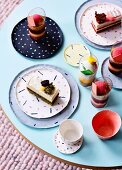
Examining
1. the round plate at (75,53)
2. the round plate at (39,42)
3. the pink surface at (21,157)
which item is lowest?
the pink surface at (21,157)

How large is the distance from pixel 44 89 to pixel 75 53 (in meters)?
0.21

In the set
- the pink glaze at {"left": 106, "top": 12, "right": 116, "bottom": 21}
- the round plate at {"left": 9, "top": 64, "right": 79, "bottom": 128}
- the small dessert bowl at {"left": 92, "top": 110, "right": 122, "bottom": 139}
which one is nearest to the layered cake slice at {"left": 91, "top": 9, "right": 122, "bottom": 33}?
the pink glaze at {"left": 106, "top": 12, "right": 116, "bottom": 21}

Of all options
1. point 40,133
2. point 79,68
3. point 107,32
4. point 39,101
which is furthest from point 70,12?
point 40,133

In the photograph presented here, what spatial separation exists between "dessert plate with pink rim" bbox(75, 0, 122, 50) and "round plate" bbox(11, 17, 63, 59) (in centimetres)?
9

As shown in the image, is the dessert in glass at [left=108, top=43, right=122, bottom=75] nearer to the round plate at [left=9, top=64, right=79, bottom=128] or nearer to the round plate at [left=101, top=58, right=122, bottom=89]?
the round plate at [left=101, top=58, right=122, bottom=89]

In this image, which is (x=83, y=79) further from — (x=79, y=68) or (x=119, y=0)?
(x=119, y=0)

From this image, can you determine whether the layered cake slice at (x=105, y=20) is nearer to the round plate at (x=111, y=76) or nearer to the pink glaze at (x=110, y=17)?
the pink glaze at (x=110, y=17)

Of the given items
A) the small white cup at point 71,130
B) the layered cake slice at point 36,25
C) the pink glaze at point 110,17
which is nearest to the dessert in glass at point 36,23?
the layered cake slice at point 36,25

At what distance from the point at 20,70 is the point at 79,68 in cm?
22

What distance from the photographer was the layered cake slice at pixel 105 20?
4.89ft

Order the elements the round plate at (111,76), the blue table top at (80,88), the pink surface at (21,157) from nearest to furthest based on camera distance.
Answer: the blue table top at (80,88)
the round plate at (111,76)
the pink surface at (21,157)

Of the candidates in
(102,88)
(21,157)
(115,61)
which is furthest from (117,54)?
(21,157)

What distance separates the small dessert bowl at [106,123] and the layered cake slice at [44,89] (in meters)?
0.16

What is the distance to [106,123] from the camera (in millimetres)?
1362
